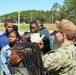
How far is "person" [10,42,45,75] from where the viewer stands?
3.22 m

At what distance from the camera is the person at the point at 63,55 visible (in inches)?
129

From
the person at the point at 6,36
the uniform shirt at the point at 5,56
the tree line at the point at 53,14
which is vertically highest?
the person at the point at 6,36

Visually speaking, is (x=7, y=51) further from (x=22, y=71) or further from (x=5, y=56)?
(x=22, y=71)

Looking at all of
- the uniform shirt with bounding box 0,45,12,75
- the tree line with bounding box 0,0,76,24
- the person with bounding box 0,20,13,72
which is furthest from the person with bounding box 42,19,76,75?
the tree line with bounding box 0,0,76,24

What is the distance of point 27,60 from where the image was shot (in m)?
3.22

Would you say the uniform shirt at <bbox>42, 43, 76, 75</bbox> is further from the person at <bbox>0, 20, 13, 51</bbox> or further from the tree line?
the tree line

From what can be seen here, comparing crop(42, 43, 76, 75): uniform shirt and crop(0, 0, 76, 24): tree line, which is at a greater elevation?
crop(42, 43, 76, 75): uniform shirt

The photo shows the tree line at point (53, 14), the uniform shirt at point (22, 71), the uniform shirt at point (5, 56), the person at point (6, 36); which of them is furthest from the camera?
the tree line at point (53, 14)

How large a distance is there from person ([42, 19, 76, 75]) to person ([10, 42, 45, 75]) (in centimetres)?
8

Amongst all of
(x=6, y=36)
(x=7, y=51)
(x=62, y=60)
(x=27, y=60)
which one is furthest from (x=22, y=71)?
(x=6, y=36)

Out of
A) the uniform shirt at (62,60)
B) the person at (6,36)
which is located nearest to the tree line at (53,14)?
the person at (6,36)

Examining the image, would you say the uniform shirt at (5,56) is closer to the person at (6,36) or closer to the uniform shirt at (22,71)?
the person at (6,36)

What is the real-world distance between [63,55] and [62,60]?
0.19ft

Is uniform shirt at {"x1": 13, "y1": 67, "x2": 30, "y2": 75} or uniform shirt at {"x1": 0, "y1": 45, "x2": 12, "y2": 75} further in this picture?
uniform shirt at {"x1": 0, "y1": 45, "x2": 12, "y2": 75}
